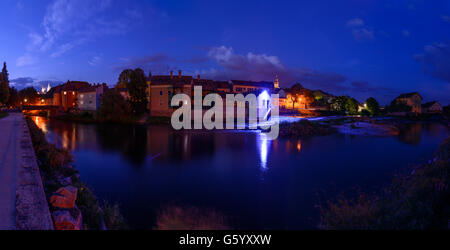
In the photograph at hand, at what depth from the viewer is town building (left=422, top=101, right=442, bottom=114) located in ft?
291

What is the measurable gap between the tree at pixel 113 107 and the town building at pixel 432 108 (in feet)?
354

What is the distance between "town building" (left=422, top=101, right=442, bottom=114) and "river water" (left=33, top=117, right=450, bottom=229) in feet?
295

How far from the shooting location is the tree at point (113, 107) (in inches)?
1702

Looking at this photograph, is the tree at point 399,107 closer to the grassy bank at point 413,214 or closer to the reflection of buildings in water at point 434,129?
the reflection of buildings in water at point 434,129

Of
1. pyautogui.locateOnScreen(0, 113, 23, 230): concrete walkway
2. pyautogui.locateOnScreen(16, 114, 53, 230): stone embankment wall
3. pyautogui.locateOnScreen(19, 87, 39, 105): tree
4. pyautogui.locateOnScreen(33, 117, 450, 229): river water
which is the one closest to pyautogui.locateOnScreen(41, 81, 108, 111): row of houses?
pyautogui.locateOnScreen(19, 87, 39, 105): tree

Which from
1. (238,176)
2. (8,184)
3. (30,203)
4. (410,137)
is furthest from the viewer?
(410,137)

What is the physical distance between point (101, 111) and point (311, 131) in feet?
126

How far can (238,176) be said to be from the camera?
13.6m

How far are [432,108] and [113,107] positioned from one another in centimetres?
11243

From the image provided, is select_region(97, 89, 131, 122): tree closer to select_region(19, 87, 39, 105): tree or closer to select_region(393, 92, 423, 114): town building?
select_region(19, 87, 39, 105): tree

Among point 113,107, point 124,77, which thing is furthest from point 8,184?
point 124,77

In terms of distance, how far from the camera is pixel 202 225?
7395mm

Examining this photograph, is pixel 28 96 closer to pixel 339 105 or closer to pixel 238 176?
pixel 238 176
